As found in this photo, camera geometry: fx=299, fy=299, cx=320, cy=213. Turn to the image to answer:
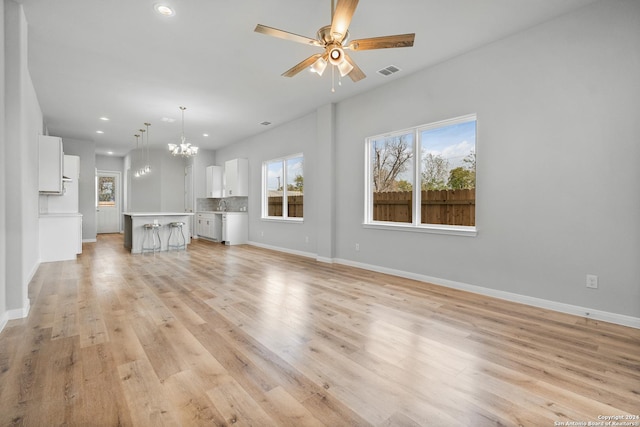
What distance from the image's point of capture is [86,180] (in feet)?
28.2

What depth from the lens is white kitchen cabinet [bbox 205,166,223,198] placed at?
9.46 meters

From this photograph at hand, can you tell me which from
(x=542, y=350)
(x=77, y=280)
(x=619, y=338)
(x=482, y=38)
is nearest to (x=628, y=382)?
(x=542, y=350)

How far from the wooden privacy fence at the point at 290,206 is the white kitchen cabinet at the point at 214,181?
2516mm

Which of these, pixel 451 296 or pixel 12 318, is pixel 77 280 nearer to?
pixel 12 318

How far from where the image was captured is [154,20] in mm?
3127

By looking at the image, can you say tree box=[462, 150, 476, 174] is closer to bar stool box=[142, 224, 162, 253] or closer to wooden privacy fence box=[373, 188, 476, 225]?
wooden privacy fence box=[373, 188, 476, 225]

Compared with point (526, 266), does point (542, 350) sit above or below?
below

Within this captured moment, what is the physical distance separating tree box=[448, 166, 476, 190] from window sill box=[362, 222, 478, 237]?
1.81ft

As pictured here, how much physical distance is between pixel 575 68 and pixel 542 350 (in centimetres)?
274

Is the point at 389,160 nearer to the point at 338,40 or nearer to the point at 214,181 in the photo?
the point at 338,40

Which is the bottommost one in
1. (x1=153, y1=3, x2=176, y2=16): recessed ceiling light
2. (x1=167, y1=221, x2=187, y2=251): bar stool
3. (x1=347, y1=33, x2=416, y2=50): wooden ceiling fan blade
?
(x1=167, y1=221, x2=187, y2=251): bar stool

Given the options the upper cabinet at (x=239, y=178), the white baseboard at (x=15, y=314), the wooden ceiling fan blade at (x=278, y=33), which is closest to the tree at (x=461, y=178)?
the wooden ceiling fan blade at (x=278, y=33)

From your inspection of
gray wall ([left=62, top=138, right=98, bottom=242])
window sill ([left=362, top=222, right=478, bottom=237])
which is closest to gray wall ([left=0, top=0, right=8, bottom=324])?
window sill ([left=362, top=222, right=478, bottom=237])

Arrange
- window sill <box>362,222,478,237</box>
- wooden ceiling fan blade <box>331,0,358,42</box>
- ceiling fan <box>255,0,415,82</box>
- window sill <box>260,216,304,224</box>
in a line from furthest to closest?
1. window sill <box>260,216,304,224</box>
2. window sill <box>362,222,478,237</box>
3. ceiling fan <box>255,0,415,82</box>
4. wooden ceiling fan blade <box>331,0,358,42</box>
